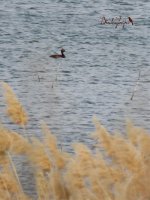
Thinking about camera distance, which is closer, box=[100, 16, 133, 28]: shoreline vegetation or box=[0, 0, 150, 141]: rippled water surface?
box=[0, 0, 150, 141]: rippled water surface

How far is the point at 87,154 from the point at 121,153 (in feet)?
0.55

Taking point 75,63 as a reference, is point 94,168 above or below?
above

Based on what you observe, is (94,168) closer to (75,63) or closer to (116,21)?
(75,63)

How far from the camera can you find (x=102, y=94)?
13.6 m

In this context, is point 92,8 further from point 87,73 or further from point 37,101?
point 37,101

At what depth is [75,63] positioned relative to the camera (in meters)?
17.1

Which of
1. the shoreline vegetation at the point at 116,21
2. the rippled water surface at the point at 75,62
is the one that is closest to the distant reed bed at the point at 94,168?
the rippled water surface at the point at 75,62

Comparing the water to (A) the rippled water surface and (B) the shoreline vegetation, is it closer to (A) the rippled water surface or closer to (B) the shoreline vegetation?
(A) the rippled water surface

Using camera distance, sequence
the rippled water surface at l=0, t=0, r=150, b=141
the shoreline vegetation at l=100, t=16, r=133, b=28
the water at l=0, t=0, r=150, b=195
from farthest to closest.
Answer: the shoreline vegetation at l=100, t=16, r=133, b=28 < the rippled water surface at l=0, t=0, r=150, b=141 < the water at l=0, t=0, r=150, b=195

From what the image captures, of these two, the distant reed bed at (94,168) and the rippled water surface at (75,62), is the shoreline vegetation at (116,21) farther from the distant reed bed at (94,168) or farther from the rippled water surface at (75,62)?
the distant reed bed at (94,168)

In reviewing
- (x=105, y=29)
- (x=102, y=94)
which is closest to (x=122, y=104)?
(x=102, y=94)

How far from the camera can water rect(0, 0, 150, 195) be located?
11081mm

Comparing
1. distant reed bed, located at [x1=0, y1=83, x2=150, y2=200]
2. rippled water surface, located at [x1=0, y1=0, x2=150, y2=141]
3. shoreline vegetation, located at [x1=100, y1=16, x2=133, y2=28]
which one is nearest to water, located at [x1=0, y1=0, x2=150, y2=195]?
rippled water surface, located at [x1=0, y1=0, x2=150, y2=141]

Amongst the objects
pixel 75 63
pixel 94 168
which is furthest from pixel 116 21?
pixel 94 168
